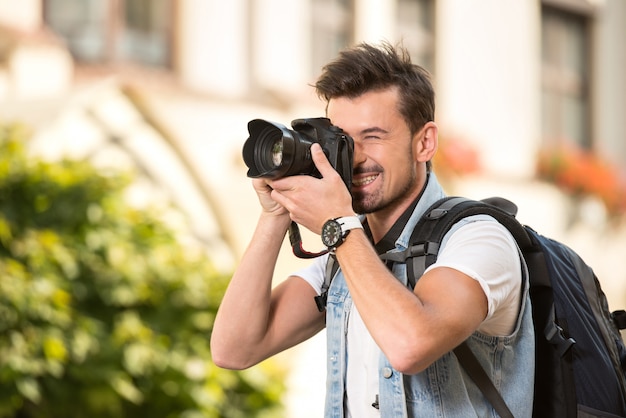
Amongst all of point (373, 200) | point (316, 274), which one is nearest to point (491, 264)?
point (373, 200)

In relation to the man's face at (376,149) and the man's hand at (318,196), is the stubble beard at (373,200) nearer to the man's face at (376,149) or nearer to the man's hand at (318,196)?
the man's face at (376,149)

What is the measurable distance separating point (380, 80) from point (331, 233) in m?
0.47

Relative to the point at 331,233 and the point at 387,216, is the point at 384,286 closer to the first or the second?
the point at 331,233

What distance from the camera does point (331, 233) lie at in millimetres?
2162

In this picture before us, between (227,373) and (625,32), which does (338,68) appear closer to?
(227,373)

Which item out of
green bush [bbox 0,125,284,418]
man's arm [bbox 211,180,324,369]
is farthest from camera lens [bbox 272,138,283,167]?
green bush [bbox 0,125,284,418]

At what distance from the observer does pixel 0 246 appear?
4258mm

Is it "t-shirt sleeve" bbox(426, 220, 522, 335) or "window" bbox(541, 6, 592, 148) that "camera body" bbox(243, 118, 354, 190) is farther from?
"window" bbox(541, 6, 592, 148)

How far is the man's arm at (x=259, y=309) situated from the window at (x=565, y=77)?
8.10 meters

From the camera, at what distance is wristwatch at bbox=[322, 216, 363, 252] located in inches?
84.6

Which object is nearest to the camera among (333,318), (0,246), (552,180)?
(333,318)

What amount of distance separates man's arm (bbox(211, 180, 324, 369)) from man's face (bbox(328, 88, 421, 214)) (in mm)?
250

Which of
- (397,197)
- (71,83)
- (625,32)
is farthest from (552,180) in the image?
(397,197)

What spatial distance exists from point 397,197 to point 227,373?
8.80 ft
